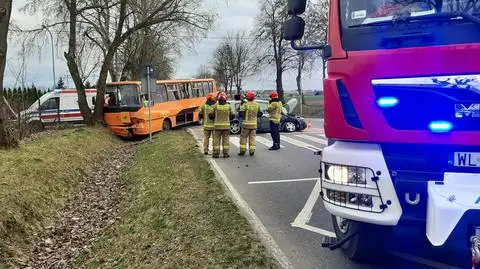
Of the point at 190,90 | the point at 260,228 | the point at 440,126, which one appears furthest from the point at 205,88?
the point at 440,126

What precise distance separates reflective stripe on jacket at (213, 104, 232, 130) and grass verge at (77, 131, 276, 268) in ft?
9.04

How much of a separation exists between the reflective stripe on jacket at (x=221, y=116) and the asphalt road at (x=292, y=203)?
926mm

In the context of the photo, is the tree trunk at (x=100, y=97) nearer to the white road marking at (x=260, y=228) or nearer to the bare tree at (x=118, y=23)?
the bare tree at (x=118, y=23)

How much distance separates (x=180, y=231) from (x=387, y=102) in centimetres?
361

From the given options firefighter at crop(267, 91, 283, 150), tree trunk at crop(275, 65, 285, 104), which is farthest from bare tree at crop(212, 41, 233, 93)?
firefighter at crop(267, 91, 283, 150)

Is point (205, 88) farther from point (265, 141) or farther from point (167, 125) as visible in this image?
point (265, 141)

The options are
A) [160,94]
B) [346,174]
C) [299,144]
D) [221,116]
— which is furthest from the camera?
[160,94]

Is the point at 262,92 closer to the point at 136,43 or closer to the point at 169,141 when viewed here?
the point at 136,43

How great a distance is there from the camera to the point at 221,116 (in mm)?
13336

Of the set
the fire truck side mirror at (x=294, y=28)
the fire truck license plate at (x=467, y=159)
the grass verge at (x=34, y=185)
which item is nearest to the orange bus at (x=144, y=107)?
the grass verge at (x=34, y=185)

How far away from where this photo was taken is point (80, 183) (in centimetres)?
1187

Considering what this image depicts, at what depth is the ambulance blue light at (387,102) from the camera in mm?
3672

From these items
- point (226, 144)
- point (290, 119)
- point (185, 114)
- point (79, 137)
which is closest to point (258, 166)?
point (226, 144)

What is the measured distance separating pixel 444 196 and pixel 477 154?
41 centimetres
